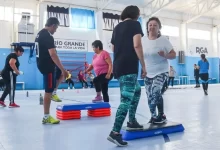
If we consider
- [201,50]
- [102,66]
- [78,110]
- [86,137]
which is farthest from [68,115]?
[201,50]

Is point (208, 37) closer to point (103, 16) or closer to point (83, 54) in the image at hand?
point (103, 16)

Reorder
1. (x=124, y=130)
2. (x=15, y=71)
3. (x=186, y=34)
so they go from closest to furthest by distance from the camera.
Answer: (x=124, y=130) < (x=15, y=71) < (x=186, y=34)

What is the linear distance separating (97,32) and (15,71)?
1160cm

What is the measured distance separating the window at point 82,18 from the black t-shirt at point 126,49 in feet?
45.8

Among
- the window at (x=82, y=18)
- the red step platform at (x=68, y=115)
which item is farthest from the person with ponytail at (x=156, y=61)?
the window at (x=82, y=18)

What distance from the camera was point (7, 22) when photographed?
14.2 metres

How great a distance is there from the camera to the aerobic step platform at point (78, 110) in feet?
12.7

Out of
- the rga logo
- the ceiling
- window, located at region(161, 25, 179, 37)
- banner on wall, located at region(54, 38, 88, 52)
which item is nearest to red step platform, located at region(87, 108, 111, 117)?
banner on wall, located at region(54, 38, 88, 52)

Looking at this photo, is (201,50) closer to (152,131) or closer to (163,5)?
(163,5)

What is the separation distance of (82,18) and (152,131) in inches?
569

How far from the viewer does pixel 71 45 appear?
15.8 meters

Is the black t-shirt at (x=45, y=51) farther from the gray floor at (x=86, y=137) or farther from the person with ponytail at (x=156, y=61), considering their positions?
the person with ponytail at (x=156, y=61)

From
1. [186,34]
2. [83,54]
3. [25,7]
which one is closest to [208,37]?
[186,34]

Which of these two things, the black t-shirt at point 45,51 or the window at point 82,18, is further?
the window at point 82,18
